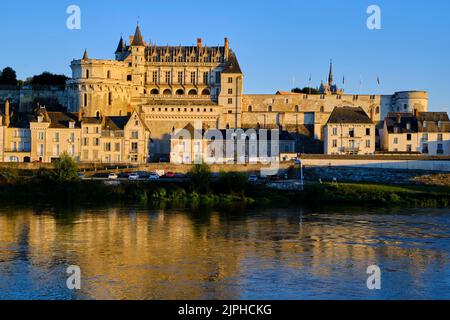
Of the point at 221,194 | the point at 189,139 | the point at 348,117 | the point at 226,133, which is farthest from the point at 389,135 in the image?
the point at 221,194

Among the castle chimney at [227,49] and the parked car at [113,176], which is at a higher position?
the castle chimney at [227,49]

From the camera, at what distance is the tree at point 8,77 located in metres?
90.8

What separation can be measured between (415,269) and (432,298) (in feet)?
13.9

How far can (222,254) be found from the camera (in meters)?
30.0

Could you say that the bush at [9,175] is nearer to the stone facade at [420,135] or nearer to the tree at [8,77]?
the stone facade at [420,135]

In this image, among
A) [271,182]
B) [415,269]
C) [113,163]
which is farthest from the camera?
[113,163]

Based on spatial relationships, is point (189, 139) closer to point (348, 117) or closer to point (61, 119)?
point (61, 119)

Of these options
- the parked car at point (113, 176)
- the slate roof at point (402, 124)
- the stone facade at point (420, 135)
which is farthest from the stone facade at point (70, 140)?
the slate roof at point (402, 124)

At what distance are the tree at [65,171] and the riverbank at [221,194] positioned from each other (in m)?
0.48

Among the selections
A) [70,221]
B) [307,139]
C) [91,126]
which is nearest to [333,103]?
[307,139]
